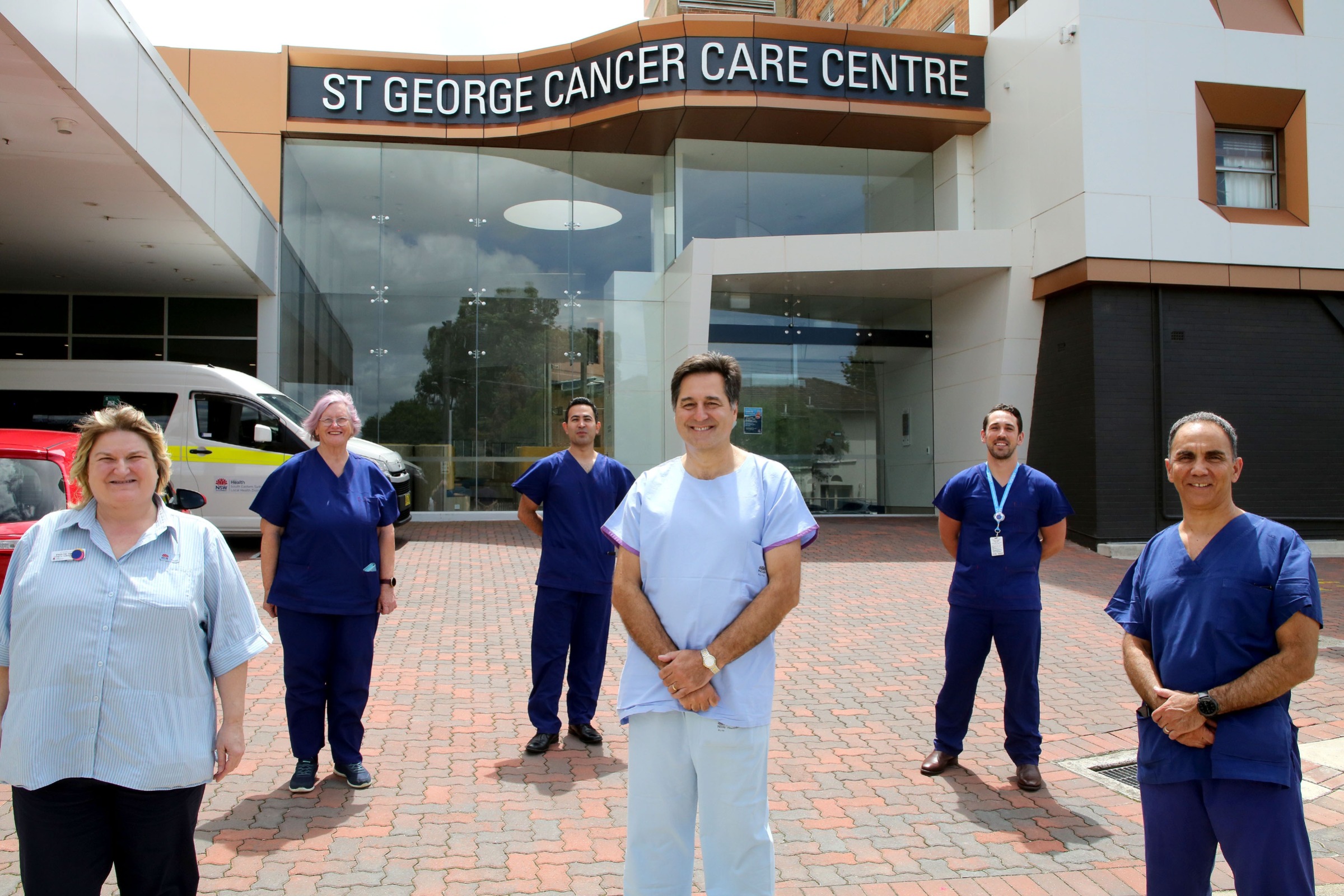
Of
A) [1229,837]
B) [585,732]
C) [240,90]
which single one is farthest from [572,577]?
[240,90]

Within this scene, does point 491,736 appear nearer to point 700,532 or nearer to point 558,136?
point 700,532

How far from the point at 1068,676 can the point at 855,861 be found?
381cm

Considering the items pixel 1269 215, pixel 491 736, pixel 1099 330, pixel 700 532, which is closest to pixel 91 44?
pixel 491 736

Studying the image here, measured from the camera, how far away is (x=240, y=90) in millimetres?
16891

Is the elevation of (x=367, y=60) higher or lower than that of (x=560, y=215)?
higher

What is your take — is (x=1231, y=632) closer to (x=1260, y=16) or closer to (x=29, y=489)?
(x=29, y=489)

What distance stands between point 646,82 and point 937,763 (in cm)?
1419

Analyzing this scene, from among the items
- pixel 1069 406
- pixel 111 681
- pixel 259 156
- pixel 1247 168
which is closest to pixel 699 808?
pixel 111 681

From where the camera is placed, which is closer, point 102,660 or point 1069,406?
point 102,660

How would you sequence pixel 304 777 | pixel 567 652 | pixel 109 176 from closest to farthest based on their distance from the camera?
1. pixel 304 777
2. pixel 567 652
3. pixel 109 176

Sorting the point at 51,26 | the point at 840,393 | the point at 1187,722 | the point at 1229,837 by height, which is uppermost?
the point at 51,26

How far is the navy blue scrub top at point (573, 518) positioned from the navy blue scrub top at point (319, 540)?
3.14 feet

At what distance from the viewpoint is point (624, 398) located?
1814 cm

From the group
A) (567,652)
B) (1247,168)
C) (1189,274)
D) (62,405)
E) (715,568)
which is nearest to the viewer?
(715,568)
